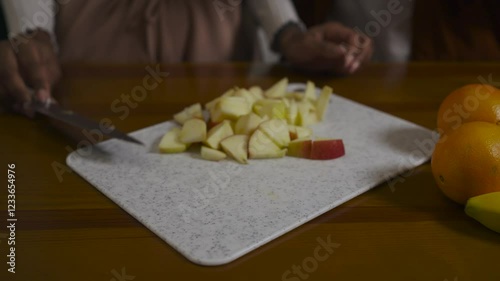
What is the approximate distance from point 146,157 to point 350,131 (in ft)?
1.03

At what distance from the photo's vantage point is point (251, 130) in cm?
75

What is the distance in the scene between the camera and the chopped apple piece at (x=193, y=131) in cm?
75

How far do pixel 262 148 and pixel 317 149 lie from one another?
3.0 inches

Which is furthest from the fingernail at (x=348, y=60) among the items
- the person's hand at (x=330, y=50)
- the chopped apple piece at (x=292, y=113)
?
the chopped apple piece at (x=292, y=113)

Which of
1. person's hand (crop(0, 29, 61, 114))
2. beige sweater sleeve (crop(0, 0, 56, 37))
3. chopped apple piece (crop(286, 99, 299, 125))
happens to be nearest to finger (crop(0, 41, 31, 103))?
person's hand (crop(0, 29, 61, 114))

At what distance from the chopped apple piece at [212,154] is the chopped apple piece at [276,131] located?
66mm

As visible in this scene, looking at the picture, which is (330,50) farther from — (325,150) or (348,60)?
(325,150)

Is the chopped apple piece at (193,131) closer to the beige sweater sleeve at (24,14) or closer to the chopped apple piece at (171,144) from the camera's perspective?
the chopped apple piece at (171,144)

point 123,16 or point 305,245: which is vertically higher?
point 123,16

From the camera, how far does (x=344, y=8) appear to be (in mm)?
1437

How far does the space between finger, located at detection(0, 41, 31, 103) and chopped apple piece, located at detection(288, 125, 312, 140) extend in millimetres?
452

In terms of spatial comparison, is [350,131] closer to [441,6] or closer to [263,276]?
[263,276]

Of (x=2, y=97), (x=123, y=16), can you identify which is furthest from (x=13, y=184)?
(x=123, y=16)

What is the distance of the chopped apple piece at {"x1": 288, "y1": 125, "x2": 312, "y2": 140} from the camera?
76cm
